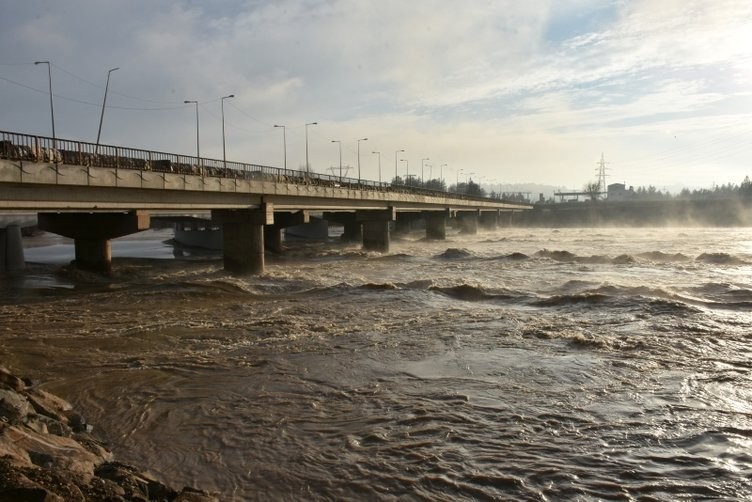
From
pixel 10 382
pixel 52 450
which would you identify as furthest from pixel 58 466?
Result: pixel 10 382

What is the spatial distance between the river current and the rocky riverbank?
2.35ft

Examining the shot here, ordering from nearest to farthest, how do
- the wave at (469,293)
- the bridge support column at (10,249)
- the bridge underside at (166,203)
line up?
the bridge underside at (166,203)
the wave at (469,293)
the bridge support column at (10,249)

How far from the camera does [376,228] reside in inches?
2450

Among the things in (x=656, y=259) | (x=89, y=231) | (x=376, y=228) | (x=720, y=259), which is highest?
(x=89, y=231)

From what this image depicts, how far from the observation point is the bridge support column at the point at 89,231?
3534 cm

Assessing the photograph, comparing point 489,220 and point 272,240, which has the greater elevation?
point 489,220

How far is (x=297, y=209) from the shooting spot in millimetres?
44312

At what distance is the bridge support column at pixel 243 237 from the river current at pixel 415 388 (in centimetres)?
1210

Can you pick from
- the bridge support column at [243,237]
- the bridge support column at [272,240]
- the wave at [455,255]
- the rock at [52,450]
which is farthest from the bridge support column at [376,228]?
the rock at [52,450]

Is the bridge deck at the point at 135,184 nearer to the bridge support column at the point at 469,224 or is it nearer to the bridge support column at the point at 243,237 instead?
the bridge support column at the point at 243,237

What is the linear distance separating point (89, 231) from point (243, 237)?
30.7ft

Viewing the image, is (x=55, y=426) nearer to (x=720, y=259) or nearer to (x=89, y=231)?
(x=89, y=231)

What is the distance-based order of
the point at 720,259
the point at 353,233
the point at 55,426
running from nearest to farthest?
the point at 55,426 < the point at 720,259 < the point at 353,233

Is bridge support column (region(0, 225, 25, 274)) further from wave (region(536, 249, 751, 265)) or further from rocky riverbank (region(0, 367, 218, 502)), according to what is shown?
wave (region(536, 249, 751, 265))
